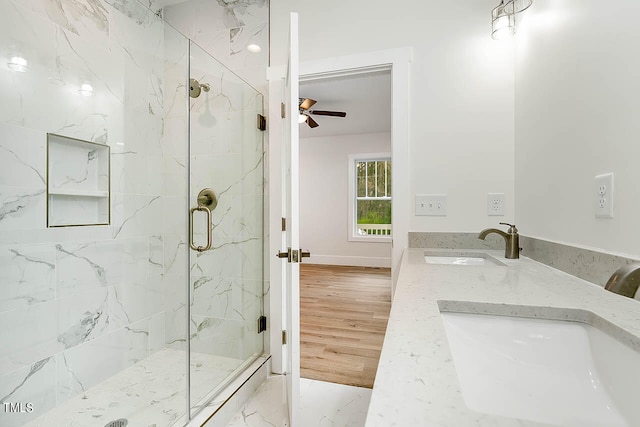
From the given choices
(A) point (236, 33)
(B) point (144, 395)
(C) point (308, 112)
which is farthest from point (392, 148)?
(C) point (308, 112)

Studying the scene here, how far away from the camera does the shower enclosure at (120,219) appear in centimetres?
143

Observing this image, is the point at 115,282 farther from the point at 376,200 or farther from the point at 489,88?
the point at 376,200

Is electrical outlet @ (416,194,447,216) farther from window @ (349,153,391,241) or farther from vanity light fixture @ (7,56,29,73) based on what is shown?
window @ (349,153,391,241)

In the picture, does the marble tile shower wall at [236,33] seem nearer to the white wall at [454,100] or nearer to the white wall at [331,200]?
the white wall at [454,100]

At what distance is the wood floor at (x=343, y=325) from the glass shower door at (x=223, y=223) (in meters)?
0.47

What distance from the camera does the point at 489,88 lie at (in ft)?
5.49

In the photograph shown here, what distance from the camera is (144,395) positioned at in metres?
1.63

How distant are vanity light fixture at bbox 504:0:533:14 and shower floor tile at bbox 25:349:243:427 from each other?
2409 millimetres

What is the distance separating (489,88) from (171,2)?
2.20 metres

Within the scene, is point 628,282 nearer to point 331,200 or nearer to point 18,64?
point 18,64

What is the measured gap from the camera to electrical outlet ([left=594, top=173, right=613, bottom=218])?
0.85m

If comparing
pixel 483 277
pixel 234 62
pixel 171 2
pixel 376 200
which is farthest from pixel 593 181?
pixel 376 200

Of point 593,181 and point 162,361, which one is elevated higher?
point 593,181

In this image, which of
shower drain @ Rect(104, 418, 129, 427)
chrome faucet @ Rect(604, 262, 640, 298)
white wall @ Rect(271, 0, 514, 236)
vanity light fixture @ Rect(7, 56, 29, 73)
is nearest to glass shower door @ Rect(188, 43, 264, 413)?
shower drain @ Rect(104, 418, 129, 427)
